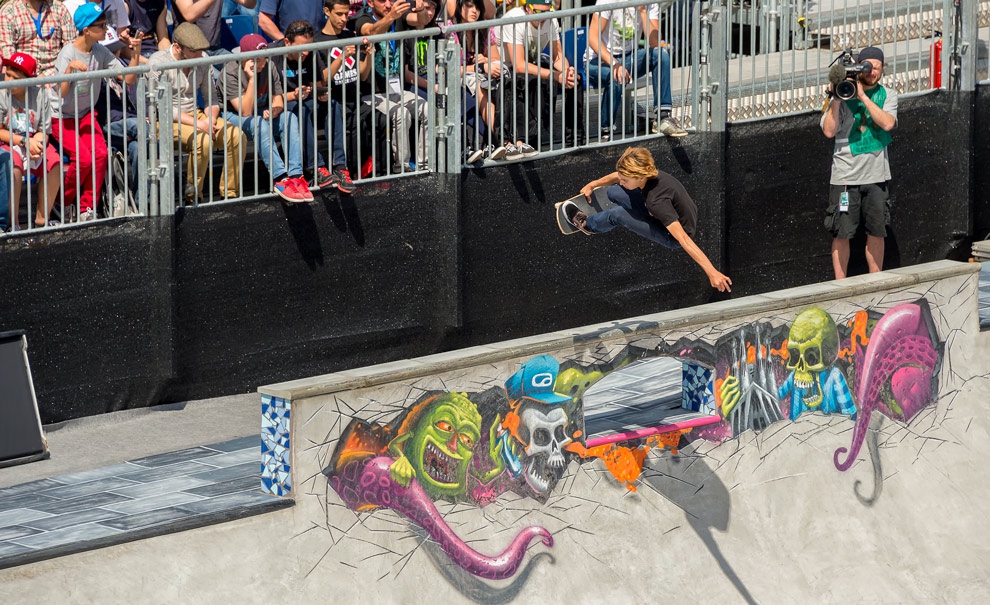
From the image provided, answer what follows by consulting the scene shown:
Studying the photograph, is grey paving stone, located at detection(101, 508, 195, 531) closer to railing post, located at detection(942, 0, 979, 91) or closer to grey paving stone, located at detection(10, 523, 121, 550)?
grey paving stone, located at detection(10, 523, 121, 550)

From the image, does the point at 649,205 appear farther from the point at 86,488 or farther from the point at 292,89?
the point at 86,488

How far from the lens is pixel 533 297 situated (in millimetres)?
12039

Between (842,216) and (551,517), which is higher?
(842,216)

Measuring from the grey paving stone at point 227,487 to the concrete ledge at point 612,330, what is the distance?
630 mm

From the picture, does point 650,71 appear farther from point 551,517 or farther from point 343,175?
point 551,517

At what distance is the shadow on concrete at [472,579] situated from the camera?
29.2 ft

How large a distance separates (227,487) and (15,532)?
128 centimetres

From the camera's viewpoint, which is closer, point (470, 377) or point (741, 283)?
point (470, 377)

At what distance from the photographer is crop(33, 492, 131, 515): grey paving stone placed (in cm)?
839

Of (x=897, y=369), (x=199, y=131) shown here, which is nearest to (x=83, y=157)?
(x=199, y=131)

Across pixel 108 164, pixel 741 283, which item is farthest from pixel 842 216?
pixel 108 164

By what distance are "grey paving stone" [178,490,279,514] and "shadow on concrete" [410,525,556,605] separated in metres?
1.00

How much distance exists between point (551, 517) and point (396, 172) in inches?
128

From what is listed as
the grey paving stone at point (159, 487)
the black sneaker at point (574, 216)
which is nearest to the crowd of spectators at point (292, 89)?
the black sneaker at point (574, 216)
